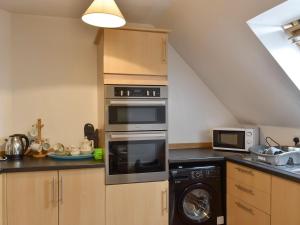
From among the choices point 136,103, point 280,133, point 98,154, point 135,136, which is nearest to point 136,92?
point 136,103

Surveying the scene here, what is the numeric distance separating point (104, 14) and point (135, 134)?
1.02m

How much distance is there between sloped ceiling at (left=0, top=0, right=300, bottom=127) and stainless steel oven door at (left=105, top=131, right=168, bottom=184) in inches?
37.0

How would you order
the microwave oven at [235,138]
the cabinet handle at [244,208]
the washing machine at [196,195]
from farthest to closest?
the microwave oven at [235,138] → the washing machine at [196,195] → the cabinet handle at [244,208]

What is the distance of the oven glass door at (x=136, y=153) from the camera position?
2336mm

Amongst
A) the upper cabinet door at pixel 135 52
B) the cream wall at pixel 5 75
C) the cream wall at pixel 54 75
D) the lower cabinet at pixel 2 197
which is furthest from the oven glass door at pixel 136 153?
the cream wall at pixel 5 75

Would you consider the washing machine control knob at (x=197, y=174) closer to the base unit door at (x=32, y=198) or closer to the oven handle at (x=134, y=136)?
the oven handle at (x=134, y=136)

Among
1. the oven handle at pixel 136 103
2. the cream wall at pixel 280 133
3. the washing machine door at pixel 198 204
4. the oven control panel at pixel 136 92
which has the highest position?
the oven control panel at pixel 136 92

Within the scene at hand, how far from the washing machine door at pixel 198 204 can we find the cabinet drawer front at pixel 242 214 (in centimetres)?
16

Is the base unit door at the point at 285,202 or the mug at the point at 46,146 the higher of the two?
the mug at the point at 46,146

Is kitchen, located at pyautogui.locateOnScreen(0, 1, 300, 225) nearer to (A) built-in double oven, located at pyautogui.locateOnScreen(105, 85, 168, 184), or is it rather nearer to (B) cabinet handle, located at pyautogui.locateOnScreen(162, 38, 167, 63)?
(A) built-in double oven, located at pyautogui.locateOnScreen(105, 85, 168, 184)

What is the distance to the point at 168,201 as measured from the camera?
246cm

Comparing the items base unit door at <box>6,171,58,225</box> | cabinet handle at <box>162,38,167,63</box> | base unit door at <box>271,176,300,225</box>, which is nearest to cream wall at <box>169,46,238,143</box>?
cabinet handle at <box>162,38,167,63</box>

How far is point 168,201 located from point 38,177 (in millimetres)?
1106

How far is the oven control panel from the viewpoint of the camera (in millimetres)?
2342
